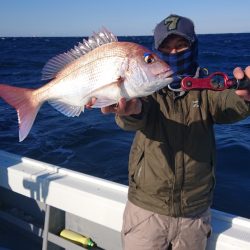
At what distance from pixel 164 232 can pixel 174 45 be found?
1.28 m

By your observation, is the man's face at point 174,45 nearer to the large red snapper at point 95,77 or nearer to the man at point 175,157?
the man at point 175,157

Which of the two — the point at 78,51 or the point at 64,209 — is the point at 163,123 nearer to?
the point at 78,51

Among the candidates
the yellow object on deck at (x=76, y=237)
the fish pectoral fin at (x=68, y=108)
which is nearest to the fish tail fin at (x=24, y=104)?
the fish pectoral fin at (x=68, y=108)

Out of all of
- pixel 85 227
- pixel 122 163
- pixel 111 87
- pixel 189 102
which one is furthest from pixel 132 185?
pixel 122 163

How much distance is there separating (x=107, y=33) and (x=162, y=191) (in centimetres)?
107

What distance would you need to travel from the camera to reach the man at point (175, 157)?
8.82 ft

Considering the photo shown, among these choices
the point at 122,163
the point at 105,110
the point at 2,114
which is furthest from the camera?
the point at 2,114

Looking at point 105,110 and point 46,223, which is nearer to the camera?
point 105,110

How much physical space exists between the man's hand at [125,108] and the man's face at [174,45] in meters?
0.52

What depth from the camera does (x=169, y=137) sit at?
107 inches

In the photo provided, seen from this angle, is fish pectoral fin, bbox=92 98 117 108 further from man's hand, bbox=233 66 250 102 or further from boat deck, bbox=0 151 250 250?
boat deck, bbox=0 151 250 250

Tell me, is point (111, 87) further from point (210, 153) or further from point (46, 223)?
point (46, 223)

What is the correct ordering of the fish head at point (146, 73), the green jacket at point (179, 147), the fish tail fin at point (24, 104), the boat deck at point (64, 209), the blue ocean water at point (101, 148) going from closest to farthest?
the fish head at point (146, 73)
the fish tail fin at point (24, 104)
the green jacket at point (179, 147)
the boat deck at point (64, 209)
the blue ocean water at point (101, 148)

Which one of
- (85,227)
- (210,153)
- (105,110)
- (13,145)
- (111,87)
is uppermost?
(111,87)
